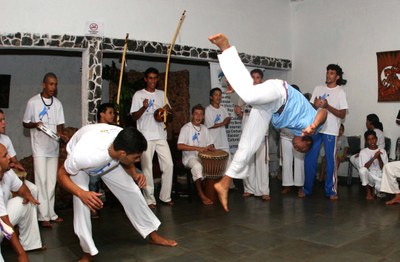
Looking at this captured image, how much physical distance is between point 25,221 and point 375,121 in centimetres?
549

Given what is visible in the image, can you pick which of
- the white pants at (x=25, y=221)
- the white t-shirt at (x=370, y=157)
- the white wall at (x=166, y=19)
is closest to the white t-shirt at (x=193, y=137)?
the white wall at (x=166, y=19)

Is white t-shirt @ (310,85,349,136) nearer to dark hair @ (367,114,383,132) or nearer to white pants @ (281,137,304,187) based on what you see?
white pants @ (281,137,304,187)

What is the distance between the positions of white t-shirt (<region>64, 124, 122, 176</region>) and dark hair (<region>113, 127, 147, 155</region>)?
17 cm

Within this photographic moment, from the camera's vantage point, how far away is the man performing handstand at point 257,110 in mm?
3289

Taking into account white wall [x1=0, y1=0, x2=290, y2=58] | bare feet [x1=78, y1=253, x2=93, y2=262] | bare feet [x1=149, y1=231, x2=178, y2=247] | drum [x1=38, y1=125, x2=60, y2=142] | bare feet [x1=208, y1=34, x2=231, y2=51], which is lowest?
bare feet [x1=78, y1=253, x2=93, y2=262]

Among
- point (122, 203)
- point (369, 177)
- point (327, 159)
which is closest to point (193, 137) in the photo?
point (327, 159)

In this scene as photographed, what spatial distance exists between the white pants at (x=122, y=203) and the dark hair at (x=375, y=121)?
4463 mm

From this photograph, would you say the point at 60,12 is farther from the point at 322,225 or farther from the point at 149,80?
the point at 322,225

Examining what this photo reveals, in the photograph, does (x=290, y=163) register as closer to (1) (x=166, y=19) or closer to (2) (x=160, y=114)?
(2) (x=160, y=114)

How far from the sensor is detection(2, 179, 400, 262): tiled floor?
3625 millimetres

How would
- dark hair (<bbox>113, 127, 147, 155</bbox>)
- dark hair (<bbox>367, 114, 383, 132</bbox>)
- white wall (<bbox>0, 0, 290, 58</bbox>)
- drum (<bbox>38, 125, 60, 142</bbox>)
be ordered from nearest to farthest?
dark hair (<bbox>113, 127, 147, 155</bbox>) → drum (<bbox>38, 125, 60, 142</bbox>) → white wall (<bbox>0, 0, 290, 58</bbox>) → dark hair (<bbox>367, 114, 383, 132</bbox>)

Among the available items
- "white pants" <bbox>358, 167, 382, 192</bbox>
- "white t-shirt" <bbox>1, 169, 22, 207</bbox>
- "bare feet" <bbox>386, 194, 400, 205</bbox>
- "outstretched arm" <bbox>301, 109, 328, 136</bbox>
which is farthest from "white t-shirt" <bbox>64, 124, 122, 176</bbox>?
"white pants" <bbox>358, 167, 382, 192</bbox>

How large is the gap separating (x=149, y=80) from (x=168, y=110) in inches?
19.4

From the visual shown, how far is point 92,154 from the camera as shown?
313 centimetres
